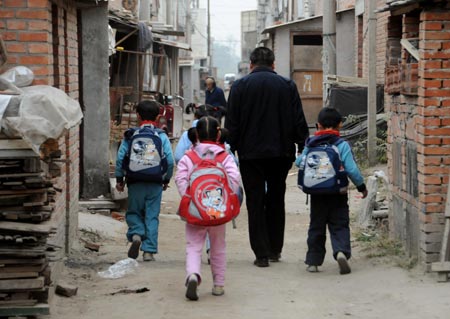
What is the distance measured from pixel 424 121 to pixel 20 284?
11.6ft

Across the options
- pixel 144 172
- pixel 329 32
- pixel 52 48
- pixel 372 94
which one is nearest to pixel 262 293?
pixel 144 172

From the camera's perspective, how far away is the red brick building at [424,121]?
7.39 m

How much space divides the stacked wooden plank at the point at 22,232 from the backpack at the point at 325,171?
2709mm


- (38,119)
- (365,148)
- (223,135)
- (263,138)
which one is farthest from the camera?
(365,148)

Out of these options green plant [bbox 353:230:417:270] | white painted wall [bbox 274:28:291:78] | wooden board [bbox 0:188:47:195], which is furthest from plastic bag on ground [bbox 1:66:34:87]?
white painted wall [bbox 274:28:291:78]

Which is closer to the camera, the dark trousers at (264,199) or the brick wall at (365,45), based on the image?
the dark trousers at (264,199)

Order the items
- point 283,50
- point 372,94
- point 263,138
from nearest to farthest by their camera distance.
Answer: point 263,138
point 372,94
point 283,50

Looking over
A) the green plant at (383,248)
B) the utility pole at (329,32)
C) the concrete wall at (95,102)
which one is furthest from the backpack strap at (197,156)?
the utility pole at (329,32)

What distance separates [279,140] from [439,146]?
4.93ft

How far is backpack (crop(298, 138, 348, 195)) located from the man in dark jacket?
475mm

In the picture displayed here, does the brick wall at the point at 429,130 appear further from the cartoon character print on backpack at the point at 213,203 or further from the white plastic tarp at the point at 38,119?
the white plastic tarp at the point at 38,119

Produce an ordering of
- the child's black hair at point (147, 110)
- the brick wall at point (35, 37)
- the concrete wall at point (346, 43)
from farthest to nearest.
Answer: the concrete wall at point (346, 43), the child's black hair at point (147, 110), the brick wall at point (35, 37)

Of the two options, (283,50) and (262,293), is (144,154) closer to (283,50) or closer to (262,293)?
(262,293)

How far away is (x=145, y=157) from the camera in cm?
839
